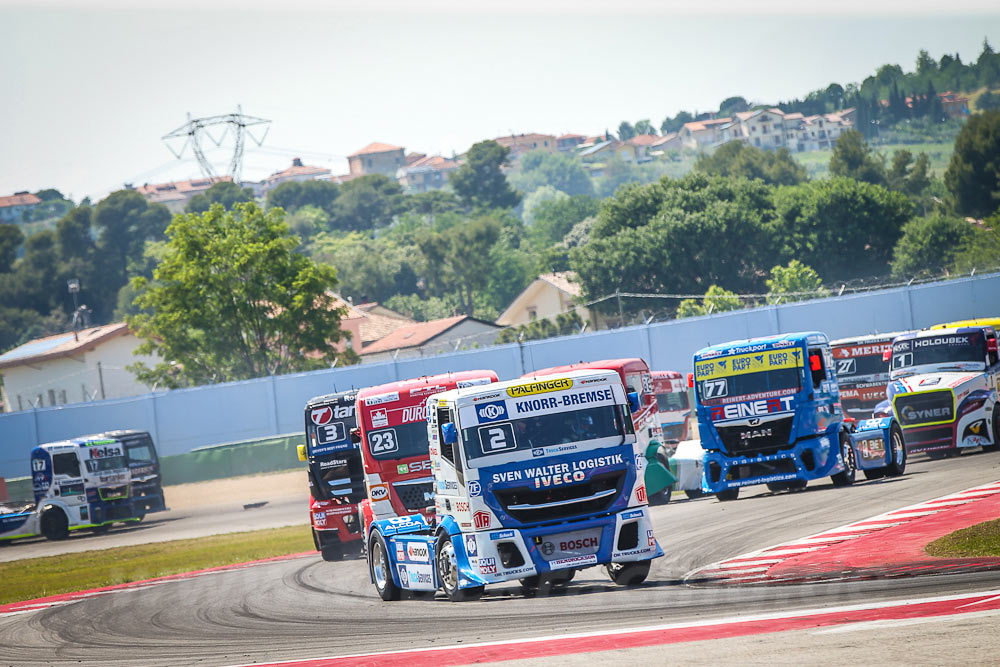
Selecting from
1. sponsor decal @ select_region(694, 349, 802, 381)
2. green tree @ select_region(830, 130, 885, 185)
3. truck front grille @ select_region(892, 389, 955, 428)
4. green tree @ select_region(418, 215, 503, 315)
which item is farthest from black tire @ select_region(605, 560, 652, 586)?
green tree @ select_region(830, 130, 885, 185)

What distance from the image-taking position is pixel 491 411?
1405cm

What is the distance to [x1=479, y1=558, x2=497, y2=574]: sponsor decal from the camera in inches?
537

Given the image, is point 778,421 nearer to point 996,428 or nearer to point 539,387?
point 996,428

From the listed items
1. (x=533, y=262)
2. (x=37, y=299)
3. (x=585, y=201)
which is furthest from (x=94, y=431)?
(x=585, y=201)

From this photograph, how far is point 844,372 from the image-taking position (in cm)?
3909

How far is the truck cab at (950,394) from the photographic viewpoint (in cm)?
2609

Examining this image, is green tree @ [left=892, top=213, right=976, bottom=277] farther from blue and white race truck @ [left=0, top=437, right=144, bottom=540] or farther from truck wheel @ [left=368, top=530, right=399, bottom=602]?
truck wheel @ [left=368, top=530, right=399, bottom=602]

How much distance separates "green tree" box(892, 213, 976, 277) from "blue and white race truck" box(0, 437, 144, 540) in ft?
221

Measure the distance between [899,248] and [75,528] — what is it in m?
72.2

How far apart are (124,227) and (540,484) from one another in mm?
172394

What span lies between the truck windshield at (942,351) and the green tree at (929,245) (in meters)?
65.1

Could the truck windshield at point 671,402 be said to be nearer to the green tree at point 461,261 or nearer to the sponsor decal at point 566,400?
the sponsor decal at point 566,400

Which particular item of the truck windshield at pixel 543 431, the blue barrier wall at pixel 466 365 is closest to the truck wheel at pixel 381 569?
the truck windshield at pixel 543 431

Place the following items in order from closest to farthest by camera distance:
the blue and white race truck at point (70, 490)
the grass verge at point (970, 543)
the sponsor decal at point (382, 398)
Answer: the grass verge at point (970, 543)
the sponsor decal at point (382, 398)
the blue and white race truck at point (70, 490)
